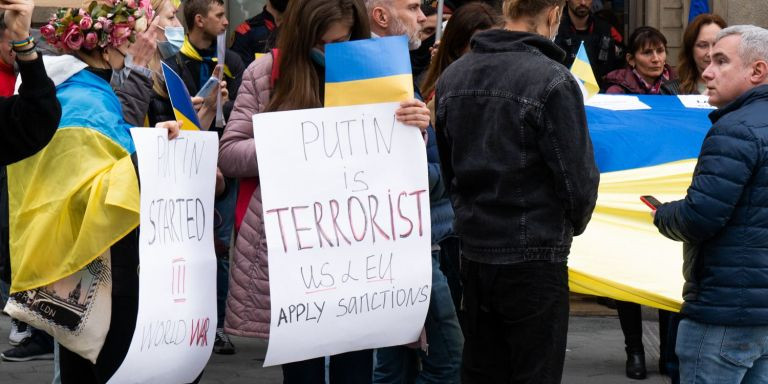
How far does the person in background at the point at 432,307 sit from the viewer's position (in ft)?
17.2

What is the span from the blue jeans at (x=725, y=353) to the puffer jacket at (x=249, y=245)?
1550 mm

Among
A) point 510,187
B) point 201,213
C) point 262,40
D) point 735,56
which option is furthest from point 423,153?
point 262,40

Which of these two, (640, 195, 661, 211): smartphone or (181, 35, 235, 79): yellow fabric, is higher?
(640, 195, 661, 211): smartphone

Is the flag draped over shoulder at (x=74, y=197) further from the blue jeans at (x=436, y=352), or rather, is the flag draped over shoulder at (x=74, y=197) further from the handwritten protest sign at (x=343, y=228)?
the blue jeans at (x=436, y=352)

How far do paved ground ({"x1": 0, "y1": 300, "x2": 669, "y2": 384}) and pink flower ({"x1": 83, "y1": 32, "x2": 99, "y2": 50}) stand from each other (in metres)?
2.81

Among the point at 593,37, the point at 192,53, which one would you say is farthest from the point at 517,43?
the point at 593,37

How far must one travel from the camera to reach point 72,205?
4449 millimetres

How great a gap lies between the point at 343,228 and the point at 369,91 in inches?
19.9

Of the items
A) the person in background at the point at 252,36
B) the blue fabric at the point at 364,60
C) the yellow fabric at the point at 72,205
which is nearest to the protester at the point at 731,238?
the blue fabric at the point at 364,60

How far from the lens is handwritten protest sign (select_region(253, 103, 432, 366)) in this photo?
175 inches

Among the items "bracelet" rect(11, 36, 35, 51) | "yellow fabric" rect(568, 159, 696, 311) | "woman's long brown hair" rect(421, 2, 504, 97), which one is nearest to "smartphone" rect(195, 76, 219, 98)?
"woman's long brown hair" rect(421, 2, 504, 97)

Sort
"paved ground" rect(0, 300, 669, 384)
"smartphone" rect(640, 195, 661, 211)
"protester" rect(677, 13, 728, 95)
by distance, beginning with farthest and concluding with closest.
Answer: "protester" rect(677, 13, 728, 95) → "paved ground" rect(0, 300, 669, 384) → "smartphone" rect(640, 195, 661, 211)

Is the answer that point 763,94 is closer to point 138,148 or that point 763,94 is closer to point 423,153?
point 423,153

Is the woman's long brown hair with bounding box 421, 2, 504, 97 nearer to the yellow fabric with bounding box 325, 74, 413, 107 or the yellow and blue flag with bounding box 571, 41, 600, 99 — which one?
the yellow and blue flag with bounding box 571, 41, 600, 99
